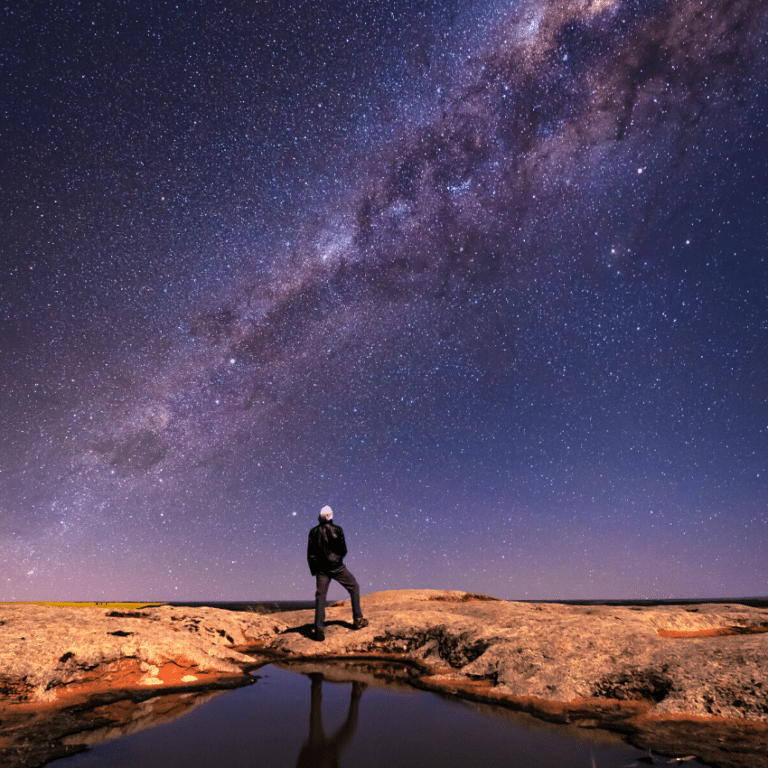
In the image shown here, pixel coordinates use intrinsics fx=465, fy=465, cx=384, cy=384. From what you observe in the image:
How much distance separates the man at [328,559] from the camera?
366 inches

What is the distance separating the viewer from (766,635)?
6090 millimetres

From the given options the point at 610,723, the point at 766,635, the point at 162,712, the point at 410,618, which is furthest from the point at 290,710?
the point at 766,635

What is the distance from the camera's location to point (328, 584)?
30.5 ft

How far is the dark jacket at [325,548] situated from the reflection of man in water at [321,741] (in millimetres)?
3793

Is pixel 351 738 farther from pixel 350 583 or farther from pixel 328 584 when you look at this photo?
pixel 350 583

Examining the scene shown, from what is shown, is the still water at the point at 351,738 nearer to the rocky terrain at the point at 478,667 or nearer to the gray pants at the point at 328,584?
the rocky terrain at the point at 478,667

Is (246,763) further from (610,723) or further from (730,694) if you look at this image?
(730,694)

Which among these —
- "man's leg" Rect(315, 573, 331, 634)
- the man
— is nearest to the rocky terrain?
"man's leg" Rect(315, 573, 331, 634)

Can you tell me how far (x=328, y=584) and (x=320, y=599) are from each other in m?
0.31

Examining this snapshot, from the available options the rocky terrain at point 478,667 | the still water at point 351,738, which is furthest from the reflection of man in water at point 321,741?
the rocky terrain at point 478,667

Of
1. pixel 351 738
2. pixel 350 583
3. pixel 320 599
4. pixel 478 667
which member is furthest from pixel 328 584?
pixel 351 738

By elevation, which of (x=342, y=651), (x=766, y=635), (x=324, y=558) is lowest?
(x=342, y=651)

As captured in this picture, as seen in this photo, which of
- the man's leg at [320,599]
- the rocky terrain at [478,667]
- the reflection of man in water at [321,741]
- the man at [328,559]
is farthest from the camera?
the man at [328,559]

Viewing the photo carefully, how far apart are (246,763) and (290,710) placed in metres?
1.61
